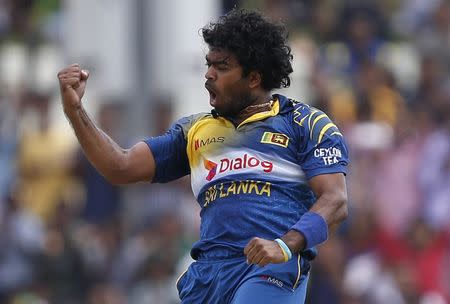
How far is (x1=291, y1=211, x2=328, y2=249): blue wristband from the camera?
709 cm

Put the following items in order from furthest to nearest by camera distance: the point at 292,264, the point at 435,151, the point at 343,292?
the point at 435,151
the point at 343,292
the point at 292,264

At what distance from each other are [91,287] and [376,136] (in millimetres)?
3235

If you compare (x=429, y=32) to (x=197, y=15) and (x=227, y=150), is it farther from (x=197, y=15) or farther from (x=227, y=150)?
(x=227, y=150)

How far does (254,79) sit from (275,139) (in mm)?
347

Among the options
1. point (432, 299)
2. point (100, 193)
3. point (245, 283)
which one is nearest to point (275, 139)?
point (245, 283)

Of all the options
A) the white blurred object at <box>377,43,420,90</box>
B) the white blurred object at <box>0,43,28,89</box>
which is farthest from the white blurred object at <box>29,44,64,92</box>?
the white blurred object at <box>377,43,420,90</box>

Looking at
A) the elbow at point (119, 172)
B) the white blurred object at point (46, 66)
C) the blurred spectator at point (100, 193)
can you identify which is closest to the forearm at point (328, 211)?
the elbow at point (119, 172)

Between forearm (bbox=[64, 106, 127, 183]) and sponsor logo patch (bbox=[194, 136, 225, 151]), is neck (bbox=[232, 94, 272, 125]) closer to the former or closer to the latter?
sponsor logo patch (bbox=[194, 136, 225, 151])

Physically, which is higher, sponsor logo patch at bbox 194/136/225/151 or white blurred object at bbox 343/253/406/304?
sponsor logo patch at bbox 194/136/225/151

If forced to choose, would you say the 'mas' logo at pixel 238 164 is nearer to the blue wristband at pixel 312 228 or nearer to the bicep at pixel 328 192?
the bicep at pixel 328 192

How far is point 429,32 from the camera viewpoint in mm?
16703

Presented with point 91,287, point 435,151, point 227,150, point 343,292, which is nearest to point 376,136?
point 435,151

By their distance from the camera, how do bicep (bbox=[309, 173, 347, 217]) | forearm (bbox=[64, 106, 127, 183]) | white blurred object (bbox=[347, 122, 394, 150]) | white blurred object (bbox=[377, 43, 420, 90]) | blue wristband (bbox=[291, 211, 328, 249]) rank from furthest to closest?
white blurred object (bbox=[377, 43, 420, 90]) < white blurred object (bbox=[347, 122, 394, 150]) < forearm (bbox=[64, 106, 127, 183]) < bicep (bbox=[309, 173, 347, 217]) < blue wristband (bbox=[291, 211, 328, 249])

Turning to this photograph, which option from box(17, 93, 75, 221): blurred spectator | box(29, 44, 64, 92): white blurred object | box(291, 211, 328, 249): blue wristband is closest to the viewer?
box(291, 211, 328, 249): blue wristband
